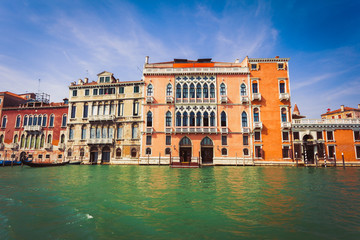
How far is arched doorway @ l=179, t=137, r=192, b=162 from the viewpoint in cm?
2383

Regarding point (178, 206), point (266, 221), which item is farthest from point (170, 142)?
point (266, 221)

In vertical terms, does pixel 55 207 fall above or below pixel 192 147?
below

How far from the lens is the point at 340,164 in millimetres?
22312

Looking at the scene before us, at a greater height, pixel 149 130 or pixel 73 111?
pixel 73 111

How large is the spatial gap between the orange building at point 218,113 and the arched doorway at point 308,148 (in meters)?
1.98

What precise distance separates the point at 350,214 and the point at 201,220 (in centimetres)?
480

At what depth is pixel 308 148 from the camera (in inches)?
953

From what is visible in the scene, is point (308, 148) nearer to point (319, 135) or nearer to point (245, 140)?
point (319, 135)

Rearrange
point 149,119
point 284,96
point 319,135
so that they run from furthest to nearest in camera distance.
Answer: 1. point 149,119
2. point 284,96
3. point 319,135

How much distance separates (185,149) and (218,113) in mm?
6046

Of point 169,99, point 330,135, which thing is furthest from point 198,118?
point 330,135

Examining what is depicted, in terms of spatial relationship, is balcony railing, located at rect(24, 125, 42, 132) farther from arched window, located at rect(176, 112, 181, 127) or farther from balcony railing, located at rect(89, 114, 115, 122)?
arched window, located at rect(176, 112, 181, 127)

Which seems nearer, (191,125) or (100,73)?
(191,125)

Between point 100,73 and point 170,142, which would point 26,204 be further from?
point 100,73
